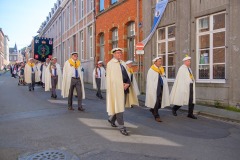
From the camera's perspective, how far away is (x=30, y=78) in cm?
1834

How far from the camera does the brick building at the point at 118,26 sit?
18172 mm

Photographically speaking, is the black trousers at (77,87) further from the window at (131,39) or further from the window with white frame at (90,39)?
the window with white frame at (90,39)

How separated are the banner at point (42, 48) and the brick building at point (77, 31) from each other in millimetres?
3024

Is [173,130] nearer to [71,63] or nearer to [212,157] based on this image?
[212,157]

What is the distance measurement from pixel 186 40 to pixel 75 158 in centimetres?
958

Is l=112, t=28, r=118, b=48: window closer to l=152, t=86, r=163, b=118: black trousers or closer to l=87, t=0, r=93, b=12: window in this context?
l=87, t=0, r=93, b=12: window

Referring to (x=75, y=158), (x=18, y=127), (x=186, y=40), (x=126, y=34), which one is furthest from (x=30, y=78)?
(x=75, y=158)

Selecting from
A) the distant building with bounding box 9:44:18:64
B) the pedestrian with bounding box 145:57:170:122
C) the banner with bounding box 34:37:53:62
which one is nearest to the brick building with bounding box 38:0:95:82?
the banner with bounding box 34:37:53:62

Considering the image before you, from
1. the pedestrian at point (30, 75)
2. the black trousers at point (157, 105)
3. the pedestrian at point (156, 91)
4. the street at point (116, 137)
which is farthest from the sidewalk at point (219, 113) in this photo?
the pedestrian at point (30, 75)

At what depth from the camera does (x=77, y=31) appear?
32.4 metres

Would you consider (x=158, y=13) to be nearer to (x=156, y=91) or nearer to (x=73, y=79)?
(x=73, y=79)

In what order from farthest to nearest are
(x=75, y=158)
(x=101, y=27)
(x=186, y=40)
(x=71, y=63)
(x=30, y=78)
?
(x=101, y=27), (x=30, y=78), (x=186, y=40), (x=71, y=63), (x=75, y=158)

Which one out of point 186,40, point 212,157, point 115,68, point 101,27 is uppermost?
point 101,27

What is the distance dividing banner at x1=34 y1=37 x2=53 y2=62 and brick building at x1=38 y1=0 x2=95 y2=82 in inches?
119
